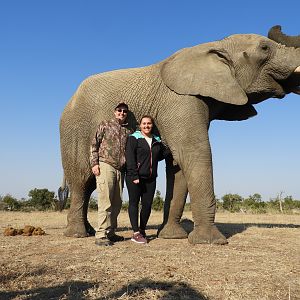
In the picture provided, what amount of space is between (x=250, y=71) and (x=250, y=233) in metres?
3.05

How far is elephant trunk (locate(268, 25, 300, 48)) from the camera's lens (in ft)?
26.3

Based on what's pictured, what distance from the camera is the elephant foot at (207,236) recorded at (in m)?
6.96

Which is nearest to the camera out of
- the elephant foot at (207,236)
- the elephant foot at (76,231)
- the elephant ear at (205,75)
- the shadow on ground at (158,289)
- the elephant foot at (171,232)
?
the shadow on ground at (158,289)

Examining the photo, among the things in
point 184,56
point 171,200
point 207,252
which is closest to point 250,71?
point 184,56

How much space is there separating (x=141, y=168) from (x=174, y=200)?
1431 millimetres

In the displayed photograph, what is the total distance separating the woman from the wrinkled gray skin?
0.47 metres

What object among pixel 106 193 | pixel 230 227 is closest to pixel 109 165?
pixel 106 193

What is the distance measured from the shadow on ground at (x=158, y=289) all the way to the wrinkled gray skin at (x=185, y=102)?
108 inches

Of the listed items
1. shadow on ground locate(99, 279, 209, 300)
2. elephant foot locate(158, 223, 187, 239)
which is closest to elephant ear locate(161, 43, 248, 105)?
elephant foot locate(158, 223, 187, 239)

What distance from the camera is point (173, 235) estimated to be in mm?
8023

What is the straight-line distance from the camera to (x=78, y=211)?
856cm

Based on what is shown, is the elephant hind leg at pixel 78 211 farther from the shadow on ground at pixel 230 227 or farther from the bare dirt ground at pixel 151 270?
the shadow on ground at pixel 230 227

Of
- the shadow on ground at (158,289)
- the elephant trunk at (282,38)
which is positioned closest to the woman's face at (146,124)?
the elephant trunk at (282,38)

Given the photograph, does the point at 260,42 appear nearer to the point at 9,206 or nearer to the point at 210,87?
the point at 210,87
